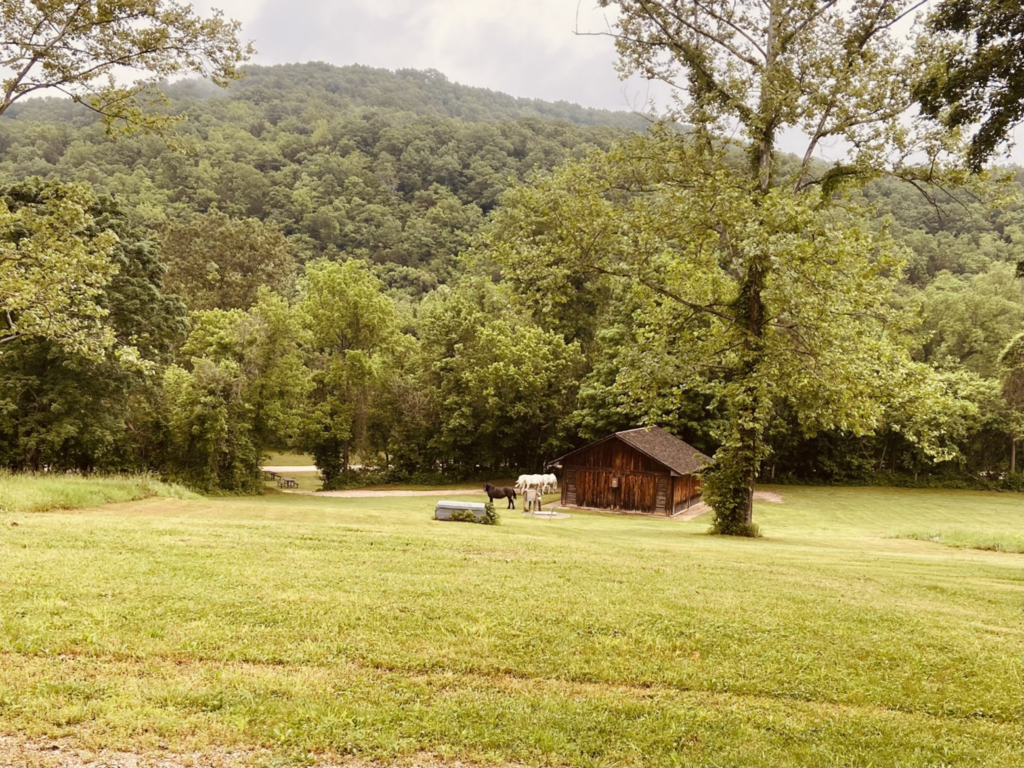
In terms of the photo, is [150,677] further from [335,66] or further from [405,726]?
[335,66]

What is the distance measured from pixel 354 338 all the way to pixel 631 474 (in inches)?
954

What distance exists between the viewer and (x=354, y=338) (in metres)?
51.3

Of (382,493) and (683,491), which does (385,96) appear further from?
(683,491)

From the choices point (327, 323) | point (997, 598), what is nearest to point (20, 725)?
point (997, 598)

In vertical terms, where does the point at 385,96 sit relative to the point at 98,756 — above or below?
above

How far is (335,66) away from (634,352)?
194m

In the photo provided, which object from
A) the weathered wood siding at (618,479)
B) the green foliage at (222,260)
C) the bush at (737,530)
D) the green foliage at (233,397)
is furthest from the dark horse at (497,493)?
the green foliage at (222,260)

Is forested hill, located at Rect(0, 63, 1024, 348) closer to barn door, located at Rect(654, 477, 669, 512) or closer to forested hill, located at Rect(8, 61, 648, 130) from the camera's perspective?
forested hill, located at Rect(8, 61, 648, 130)

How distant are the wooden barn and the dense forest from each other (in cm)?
441

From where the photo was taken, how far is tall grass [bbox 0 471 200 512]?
56.5ft

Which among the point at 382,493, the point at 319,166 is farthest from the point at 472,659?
the point at 319,166

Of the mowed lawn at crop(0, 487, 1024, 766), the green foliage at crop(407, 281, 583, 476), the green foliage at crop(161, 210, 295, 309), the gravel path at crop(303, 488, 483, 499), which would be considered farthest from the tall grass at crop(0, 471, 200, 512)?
the green foliage at crop(161, 210, 295, 309)

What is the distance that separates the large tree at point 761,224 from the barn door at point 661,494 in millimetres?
13847

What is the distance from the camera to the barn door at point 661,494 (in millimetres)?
36984
